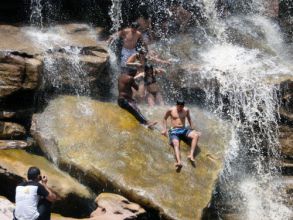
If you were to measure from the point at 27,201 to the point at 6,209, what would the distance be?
1171 mm

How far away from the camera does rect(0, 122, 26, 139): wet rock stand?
972 centimetres

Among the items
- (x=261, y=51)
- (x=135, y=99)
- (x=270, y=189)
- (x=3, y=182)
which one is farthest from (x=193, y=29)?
(x=3, y=182)

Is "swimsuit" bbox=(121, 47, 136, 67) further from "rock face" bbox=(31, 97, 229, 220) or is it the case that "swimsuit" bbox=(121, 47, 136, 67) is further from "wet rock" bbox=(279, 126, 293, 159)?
"wet rock" bbox=(279, 126, 293, 159)

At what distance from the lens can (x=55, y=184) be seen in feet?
27.9

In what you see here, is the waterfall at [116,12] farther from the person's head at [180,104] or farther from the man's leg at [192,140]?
the man's leg at [192,140]

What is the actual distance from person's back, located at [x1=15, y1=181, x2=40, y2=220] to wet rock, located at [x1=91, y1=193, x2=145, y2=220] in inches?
58.1

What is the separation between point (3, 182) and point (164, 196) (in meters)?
2.97

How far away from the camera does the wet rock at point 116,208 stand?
8203 millimetres

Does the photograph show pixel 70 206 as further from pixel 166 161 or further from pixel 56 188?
pixel 166 161

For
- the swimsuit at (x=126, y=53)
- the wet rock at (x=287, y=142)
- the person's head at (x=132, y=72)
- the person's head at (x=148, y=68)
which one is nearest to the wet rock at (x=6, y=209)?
the person's head at (x=132, y=72)

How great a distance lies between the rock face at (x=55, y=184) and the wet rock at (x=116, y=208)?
432mm

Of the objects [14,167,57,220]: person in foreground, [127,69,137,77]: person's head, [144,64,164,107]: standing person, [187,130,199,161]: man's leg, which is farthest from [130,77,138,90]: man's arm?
[14,167,57,220]: person in foreground

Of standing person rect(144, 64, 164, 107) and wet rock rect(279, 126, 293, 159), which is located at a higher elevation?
standing person rect(144, 64, 164, 107)

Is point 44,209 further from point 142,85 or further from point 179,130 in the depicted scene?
point 142,85
